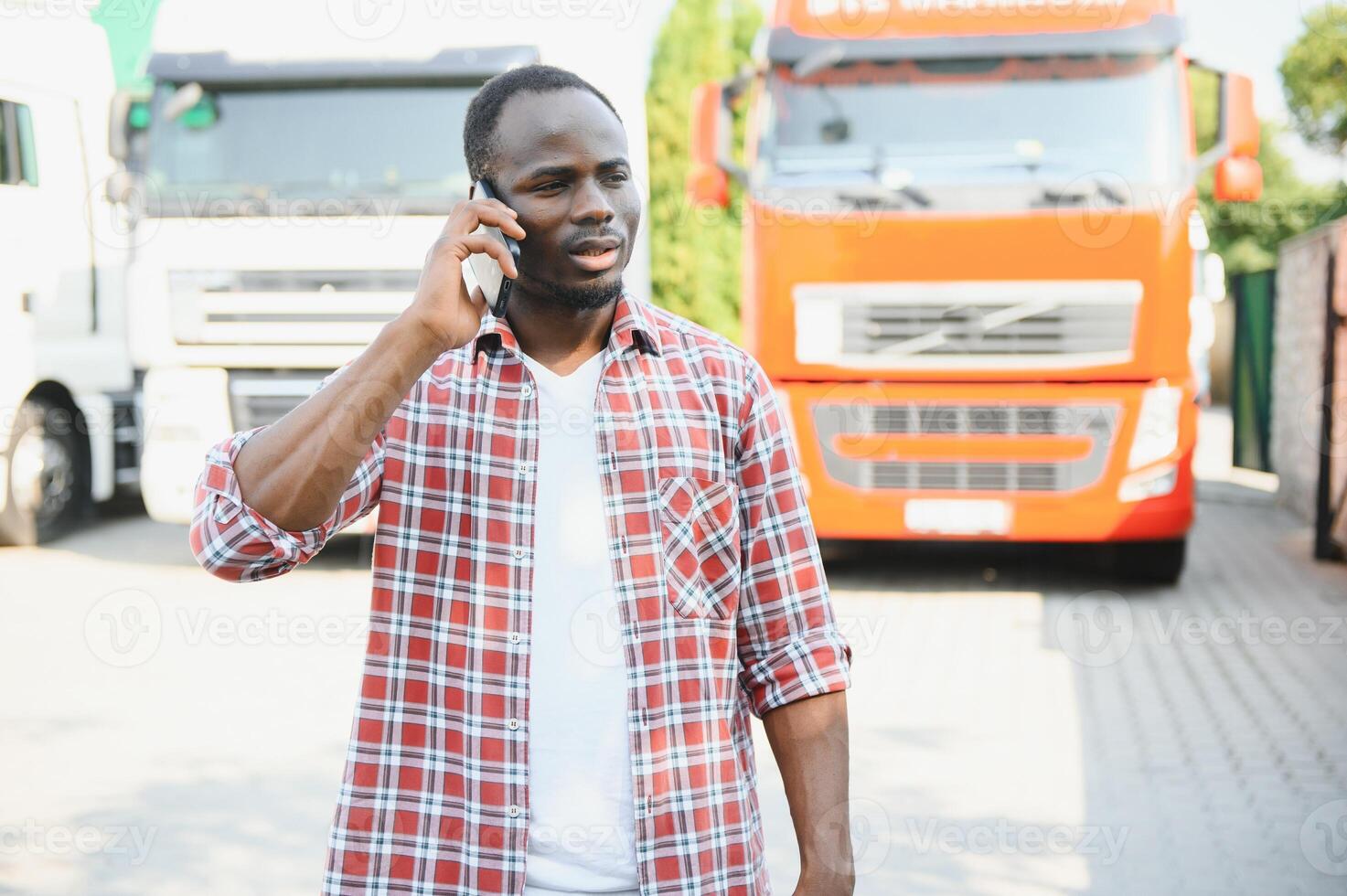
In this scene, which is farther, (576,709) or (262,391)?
(262,391)

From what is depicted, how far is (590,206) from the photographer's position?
73.2 inches

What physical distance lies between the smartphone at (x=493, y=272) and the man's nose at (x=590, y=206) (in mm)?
85

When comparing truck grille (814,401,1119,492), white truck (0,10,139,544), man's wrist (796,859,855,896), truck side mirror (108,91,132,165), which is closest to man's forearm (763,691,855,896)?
man's wrist (796,859,855,896)

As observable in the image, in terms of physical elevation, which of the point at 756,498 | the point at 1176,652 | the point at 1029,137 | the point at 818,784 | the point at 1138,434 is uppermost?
the point at 1029,137

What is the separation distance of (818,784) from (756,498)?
373mm

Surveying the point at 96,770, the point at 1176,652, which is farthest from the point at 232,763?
the point at 1176,652

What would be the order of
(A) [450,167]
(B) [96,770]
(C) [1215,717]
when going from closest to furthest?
(B) [96,770] → (C) [1215,717] → (A) [450,167]

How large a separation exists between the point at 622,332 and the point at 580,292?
0.09m

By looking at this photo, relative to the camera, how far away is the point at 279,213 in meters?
8.67

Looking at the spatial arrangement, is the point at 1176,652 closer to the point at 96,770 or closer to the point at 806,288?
the point at 806,288

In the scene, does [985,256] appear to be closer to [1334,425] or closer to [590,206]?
[1334,425]

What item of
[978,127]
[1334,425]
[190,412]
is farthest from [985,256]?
[190,412]

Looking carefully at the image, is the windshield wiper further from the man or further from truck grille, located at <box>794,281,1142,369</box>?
the man

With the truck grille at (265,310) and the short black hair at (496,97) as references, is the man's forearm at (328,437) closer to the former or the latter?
the short black hair at (496,97)
